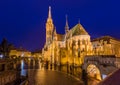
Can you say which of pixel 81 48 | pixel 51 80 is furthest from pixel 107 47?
pixel 51 80

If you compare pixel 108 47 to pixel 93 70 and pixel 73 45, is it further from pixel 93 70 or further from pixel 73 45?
pixel 93 70

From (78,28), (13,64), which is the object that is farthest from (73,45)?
(13,64)

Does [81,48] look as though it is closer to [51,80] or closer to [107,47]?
[107,47]

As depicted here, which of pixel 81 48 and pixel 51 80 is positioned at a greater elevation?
pixel 81 48

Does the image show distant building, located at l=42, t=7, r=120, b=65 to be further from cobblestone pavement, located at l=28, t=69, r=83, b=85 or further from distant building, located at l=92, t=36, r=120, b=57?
cobblestone pavement, located at l=28, t=69, r=83, b=85

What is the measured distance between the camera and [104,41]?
227ft

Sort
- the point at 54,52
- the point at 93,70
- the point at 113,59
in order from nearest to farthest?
the point at 113,59, the point at 93,70, the point at 54,52

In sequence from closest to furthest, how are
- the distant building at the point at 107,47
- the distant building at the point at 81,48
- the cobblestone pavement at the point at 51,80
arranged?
the cobblestone pavement at the point at 51,80 → the distant building at the point at 81,48 → the distant building at the point at 107,47

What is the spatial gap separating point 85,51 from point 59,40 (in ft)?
82.3

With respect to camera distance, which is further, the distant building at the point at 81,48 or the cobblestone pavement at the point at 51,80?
the distant building at the point at 81,48

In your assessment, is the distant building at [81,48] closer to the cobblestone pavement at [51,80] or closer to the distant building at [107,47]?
the distant building at [107,47]

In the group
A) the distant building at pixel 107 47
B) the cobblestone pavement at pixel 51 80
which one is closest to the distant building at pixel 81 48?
the distant building at pixel 107 47

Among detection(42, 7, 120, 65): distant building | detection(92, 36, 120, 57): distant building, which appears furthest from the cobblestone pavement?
detection(92, 36, 120, 57): distant building

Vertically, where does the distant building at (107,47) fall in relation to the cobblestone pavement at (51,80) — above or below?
above
